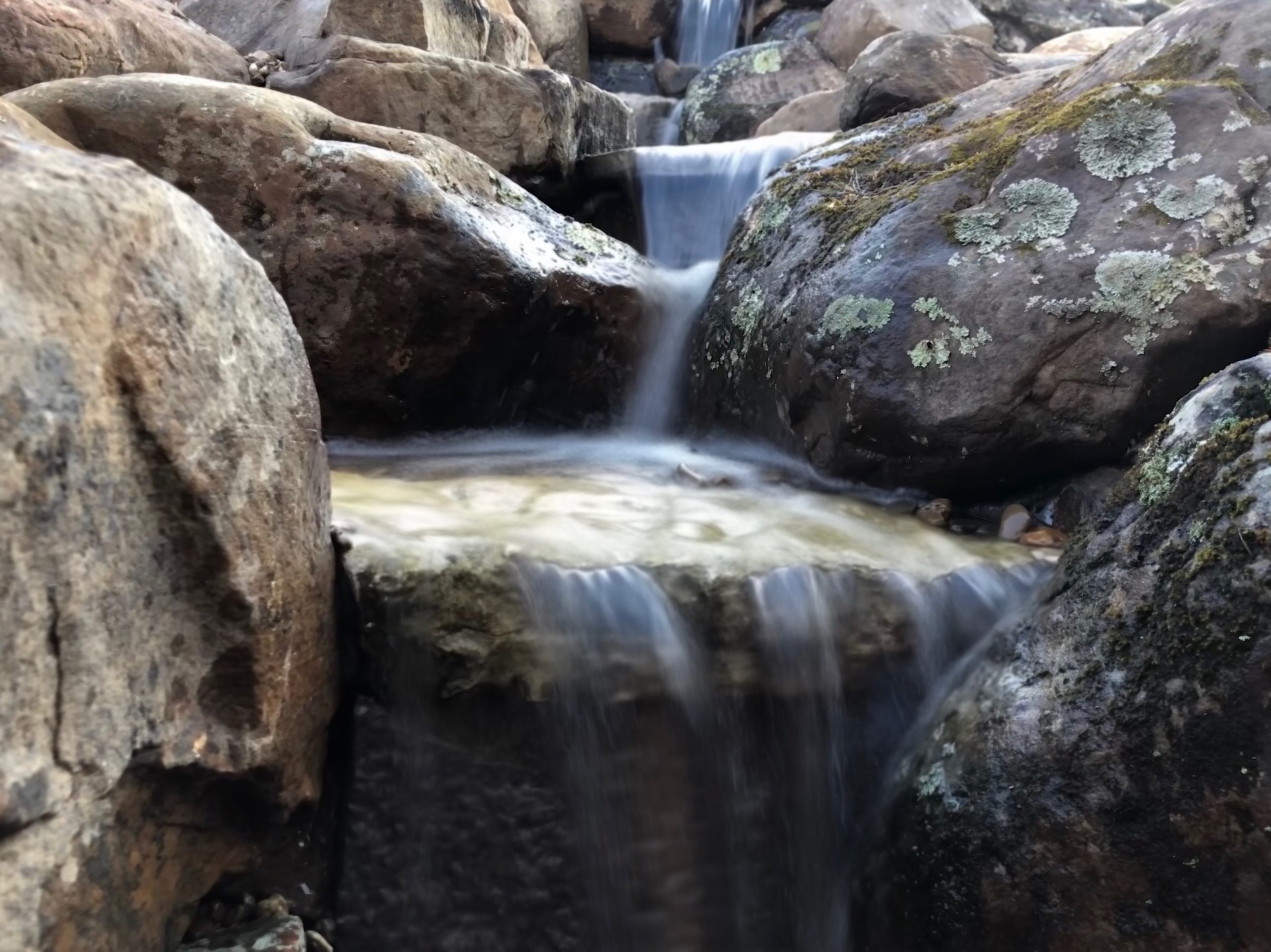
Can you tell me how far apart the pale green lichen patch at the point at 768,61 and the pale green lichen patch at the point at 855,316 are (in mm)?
7784

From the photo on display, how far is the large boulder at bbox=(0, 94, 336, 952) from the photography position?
1435mm

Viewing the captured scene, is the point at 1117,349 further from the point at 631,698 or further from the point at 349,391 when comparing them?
the point at 349,391

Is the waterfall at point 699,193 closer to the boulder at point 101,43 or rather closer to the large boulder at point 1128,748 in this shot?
the boulder at point 101,43

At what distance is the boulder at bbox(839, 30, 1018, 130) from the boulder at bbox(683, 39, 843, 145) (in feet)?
12.1

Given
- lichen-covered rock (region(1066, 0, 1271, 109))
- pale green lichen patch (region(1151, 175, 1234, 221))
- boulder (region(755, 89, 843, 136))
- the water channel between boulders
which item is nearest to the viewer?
the water channel between boulders

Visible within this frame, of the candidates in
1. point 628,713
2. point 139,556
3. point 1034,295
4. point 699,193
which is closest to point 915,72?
point 699,193

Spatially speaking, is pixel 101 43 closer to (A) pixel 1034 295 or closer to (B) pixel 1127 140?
(A) pixel 1034 295

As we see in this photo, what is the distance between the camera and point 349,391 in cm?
423

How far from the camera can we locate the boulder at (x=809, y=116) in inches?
319

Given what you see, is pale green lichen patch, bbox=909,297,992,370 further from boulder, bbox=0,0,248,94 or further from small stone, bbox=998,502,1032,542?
boulder, bbox=0,0,248,94

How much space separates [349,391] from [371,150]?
1031mm

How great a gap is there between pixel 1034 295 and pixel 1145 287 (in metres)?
0.35

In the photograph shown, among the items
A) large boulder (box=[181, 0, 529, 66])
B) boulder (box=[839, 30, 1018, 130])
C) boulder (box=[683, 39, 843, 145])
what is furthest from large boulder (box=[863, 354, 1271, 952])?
boulder (box=[683, 39, 843, 145])

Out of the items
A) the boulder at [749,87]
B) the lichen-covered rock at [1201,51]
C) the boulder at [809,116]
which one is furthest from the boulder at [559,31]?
the lichen-covered rock at [1201,51]
